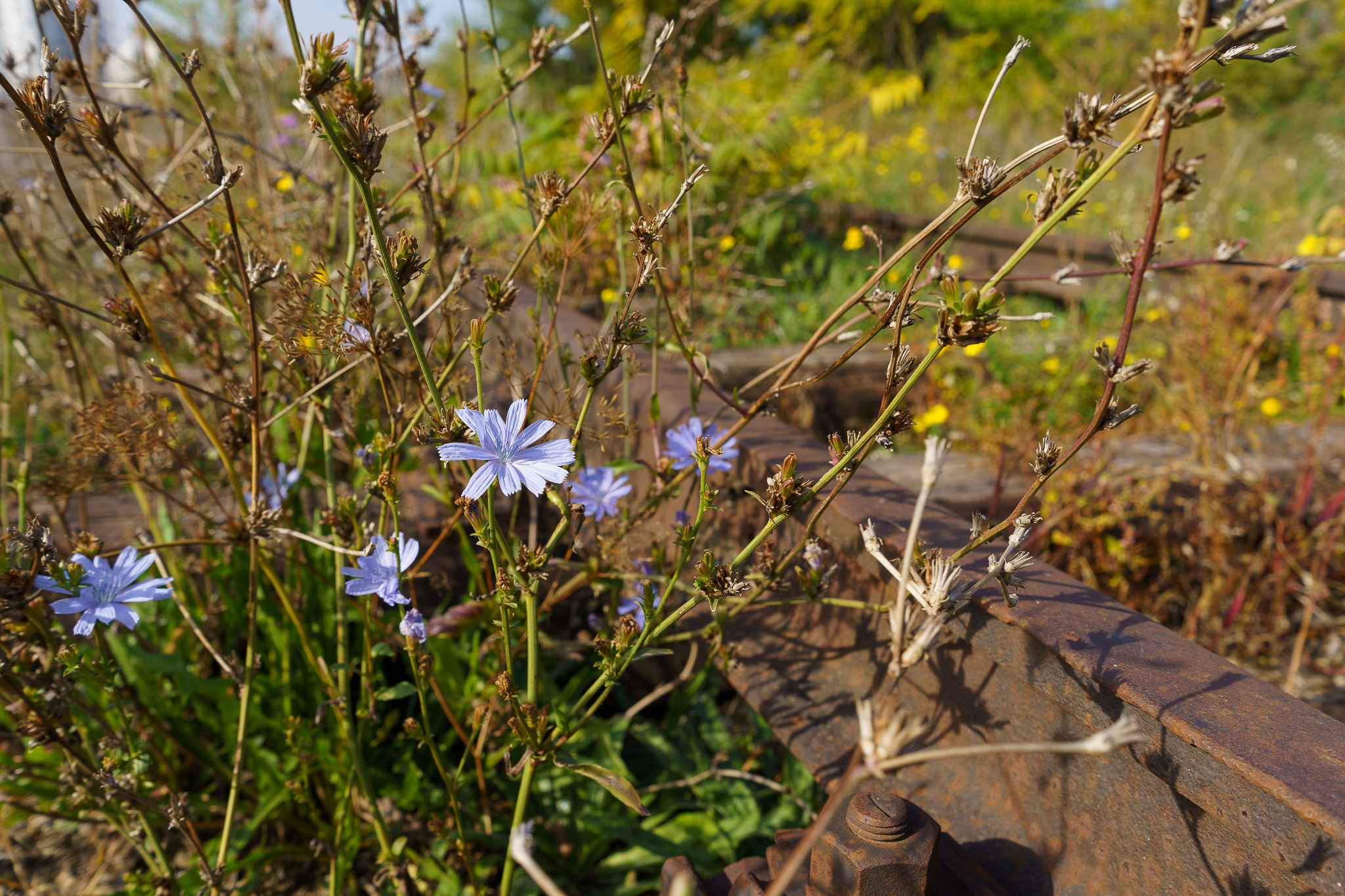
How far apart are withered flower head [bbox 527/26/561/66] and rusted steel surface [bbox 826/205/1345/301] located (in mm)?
3186

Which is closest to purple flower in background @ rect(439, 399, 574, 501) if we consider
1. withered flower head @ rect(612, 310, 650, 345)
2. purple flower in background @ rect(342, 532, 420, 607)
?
withered flower head @ rect(612, 310, 650, 345)

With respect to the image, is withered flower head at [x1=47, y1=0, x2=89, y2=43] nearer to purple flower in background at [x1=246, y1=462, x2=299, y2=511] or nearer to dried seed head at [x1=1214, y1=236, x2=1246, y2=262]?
purple flower in background at [x1=246, y1=462, x2=299, y2=511]

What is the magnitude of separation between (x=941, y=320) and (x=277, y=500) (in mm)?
1267

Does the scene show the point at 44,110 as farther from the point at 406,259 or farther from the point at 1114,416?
the point at 1114,416

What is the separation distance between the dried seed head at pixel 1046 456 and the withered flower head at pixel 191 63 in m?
1.01

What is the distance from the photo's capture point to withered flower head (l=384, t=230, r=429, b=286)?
79 centimetres

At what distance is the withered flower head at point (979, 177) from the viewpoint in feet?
2.41

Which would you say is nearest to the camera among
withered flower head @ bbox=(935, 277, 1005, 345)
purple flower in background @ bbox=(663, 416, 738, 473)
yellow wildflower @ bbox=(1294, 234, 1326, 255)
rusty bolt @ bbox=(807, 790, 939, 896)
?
withered flower head @ bbox=(935, 277, 1005, 345)

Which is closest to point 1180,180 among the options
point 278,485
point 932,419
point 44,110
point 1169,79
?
point 1169,79

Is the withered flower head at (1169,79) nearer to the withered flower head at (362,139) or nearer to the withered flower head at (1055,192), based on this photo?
the withered flower head at (1055,192)

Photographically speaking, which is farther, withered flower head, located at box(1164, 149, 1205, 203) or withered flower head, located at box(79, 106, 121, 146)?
withered flower head, located at box(79, 106, 121, 146)

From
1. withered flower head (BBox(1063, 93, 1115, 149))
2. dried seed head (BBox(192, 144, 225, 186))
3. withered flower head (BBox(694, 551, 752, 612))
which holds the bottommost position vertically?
withered flower head (BBox(694, 551, 752, 612))

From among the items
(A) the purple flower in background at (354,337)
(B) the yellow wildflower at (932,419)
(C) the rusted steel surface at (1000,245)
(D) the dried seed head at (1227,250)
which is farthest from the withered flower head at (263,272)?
(C) the rusted steel surface at (1000,245)

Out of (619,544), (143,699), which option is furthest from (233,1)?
(619,544)
